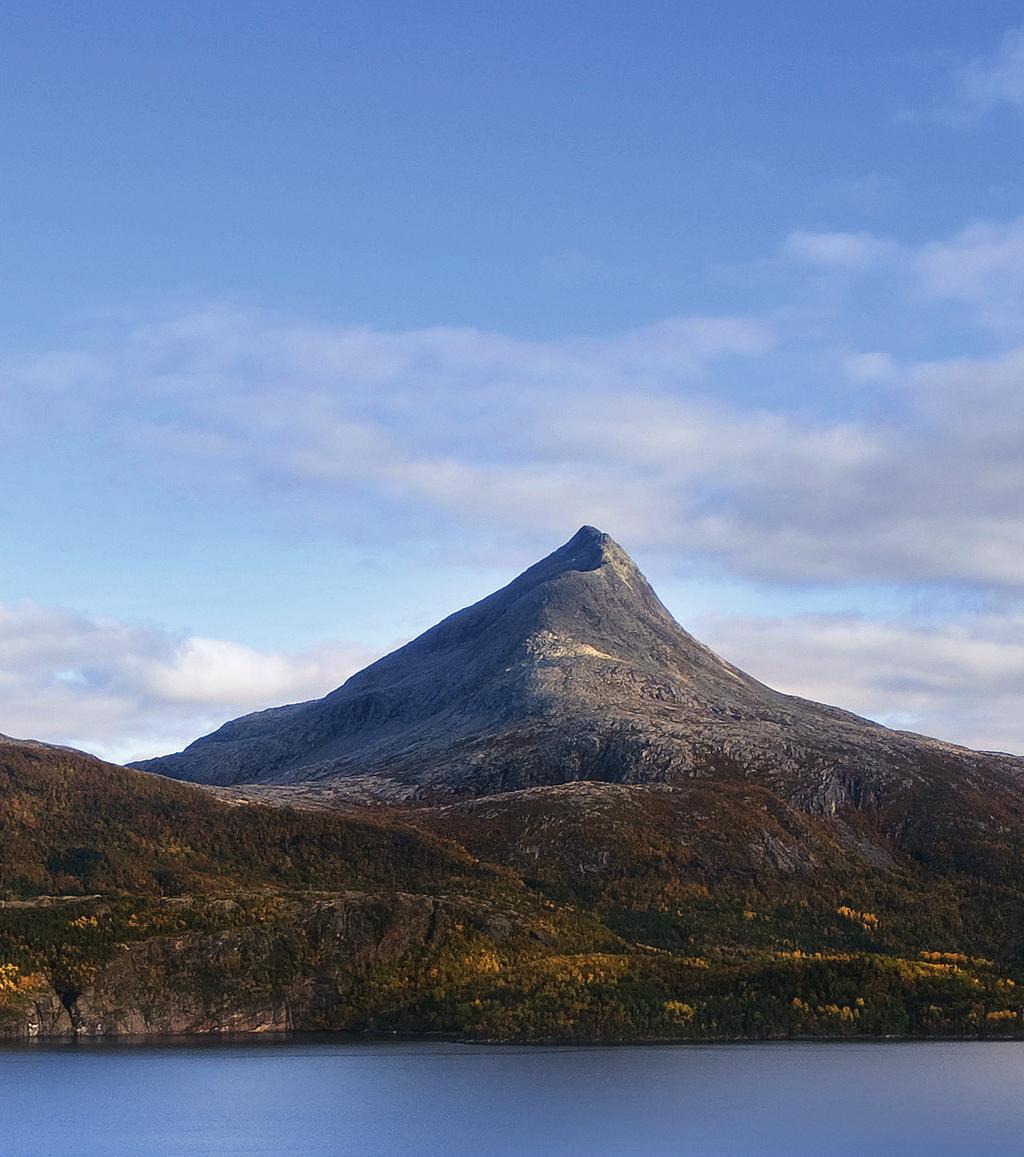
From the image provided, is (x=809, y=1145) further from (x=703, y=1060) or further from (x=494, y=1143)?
(x=703, y=1060)

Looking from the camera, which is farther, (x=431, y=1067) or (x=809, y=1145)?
(x=431, y=1067)

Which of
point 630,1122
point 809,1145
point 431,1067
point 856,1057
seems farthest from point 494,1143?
point 856,1057

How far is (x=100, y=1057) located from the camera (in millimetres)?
199000

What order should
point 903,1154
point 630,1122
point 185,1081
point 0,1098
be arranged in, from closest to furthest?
1. point 903,1154
2. point 630,1122
3. point 0,1098
4. point 185,1081

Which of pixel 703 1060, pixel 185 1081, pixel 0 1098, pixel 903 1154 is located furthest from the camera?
pixel 703 1060

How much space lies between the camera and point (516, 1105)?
15662cm

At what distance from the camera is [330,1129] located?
480ft

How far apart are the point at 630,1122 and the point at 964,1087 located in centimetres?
4066

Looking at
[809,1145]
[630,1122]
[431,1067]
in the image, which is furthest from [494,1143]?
[431,1067]

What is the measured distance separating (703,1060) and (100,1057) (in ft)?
233

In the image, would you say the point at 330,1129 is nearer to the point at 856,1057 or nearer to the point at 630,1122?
the point at 630,1122

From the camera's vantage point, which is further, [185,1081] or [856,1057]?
[856,1057]

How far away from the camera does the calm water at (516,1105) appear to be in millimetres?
136750

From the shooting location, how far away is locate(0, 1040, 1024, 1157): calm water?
→ 137m
